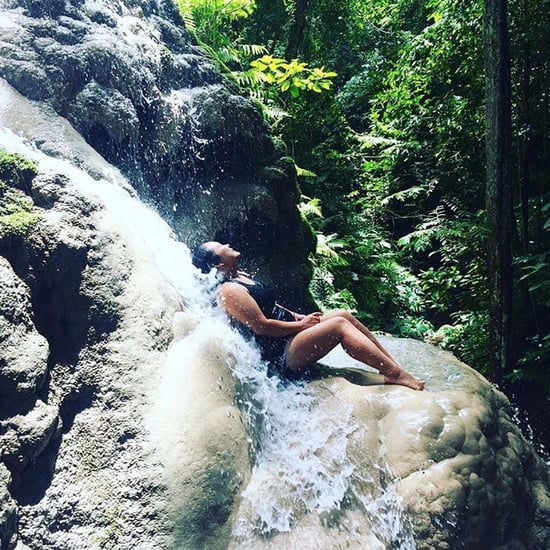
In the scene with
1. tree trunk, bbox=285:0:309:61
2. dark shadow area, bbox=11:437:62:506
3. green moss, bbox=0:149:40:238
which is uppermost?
tree trunk, bbox=285:0:309:61

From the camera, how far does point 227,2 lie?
769cm

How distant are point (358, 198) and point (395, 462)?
868cm

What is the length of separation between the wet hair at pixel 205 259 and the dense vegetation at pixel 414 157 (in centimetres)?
322

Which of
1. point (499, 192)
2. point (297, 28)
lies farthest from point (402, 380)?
point (297, 28)

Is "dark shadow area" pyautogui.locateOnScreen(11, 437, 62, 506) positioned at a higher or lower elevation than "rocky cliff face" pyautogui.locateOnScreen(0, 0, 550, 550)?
lower

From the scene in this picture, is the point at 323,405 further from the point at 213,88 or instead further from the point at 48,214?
the point at 213,88

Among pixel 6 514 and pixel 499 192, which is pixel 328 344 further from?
pixel 499 192

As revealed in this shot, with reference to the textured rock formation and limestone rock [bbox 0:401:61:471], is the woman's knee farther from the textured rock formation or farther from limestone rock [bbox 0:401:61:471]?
the textured rock formation

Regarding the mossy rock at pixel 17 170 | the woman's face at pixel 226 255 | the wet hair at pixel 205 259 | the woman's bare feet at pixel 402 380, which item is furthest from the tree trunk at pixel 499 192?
the mossy rock at pixel 17 170

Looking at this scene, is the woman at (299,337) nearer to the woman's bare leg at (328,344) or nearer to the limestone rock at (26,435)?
the woman's bare leg at (328,344)

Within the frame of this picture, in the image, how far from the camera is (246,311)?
352cm

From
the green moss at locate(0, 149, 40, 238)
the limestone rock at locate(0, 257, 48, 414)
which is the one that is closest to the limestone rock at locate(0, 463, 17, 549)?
the limestone rock at locate(0, 257, 48, 414)

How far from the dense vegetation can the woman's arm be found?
315 cm

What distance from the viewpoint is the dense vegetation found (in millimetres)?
6020
